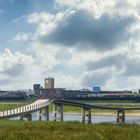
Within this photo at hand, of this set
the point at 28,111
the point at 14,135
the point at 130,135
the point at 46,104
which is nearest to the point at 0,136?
the point at 14,135

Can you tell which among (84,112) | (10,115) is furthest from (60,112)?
(10,115)

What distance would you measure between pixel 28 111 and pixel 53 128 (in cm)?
6191

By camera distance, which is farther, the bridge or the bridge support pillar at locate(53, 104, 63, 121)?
the bridge support pillar at locate(53, 104, 63, 121)

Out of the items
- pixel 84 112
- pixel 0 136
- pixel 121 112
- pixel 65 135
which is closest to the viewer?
pixel 0 136

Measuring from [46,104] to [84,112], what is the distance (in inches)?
1578

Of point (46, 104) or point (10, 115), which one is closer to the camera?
point (10, 115)

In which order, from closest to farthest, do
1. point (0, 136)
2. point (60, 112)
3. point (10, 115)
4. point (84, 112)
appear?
point (0, 136) → point (10, 115) → point (60, 112) → point (84, 112)

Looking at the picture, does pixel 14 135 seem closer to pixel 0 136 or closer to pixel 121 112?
pixel 0 136

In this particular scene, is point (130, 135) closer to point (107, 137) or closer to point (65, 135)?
point (107, 137)

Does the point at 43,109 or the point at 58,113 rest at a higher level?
the point at 43,109

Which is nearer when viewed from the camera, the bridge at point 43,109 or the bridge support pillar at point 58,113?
the bridge at point 43,109

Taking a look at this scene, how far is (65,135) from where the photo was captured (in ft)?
125

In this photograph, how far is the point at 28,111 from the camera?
10650 cm

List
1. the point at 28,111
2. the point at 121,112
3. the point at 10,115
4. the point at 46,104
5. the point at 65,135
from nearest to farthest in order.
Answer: the point at 65,135, the point at 10,115, the point at 28,111, the point at 46,104, the point at 121,112
